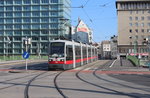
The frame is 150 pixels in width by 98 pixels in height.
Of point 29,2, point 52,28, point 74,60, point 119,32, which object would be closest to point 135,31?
point 119,32

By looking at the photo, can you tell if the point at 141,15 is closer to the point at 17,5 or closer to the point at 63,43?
the point at 17,5

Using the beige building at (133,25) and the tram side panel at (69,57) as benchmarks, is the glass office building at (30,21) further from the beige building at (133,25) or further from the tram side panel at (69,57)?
the tram side panel at (69,57)

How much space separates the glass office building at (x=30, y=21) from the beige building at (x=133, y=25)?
72.2 ft

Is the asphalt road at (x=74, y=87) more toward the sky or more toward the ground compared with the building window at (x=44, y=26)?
more toward the ground

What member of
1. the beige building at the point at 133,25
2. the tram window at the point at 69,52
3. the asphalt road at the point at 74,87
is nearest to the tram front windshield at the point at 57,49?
the tram window at the point at 69,52

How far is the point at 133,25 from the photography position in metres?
116

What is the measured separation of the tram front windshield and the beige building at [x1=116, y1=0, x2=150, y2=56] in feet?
289

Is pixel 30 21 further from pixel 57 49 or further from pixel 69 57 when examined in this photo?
pixel 57 49

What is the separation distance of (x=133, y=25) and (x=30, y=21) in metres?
38.7

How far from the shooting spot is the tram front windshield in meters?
28.0

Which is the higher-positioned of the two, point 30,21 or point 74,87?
point 30,21

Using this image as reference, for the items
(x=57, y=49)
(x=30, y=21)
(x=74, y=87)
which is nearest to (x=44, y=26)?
(x=30, y=21)

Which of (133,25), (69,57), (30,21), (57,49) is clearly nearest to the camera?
(57,49)

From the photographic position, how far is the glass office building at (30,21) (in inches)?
4412
